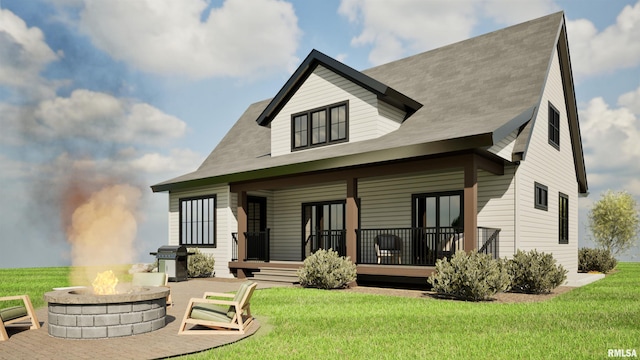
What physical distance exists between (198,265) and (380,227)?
7.04 m

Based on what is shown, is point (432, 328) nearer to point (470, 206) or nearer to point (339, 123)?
point (470, 206)

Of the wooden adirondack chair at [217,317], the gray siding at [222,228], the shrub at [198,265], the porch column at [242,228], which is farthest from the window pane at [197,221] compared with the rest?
the wooden adirondack chair at [217,317]

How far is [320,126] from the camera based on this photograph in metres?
18.5

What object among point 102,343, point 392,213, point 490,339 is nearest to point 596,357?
point 490,339

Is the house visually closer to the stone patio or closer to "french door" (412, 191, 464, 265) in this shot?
"french door" (412, 191, 464, 265)

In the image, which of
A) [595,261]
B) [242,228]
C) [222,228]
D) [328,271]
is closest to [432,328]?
[328,271]

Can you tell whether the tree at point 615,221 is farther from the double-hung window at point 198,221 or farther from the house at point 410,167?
the double-hung window at point 198,221

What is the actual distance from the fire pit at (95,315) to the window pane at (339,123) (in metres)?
10.9

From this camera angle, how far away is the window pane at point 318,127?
18.3 m

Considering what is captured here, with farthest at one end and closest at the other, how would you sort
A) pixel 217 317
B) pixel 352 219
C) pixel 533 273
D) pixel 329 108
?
pixel 329 108 < pixel 352 219 < pixel 533 273 < pixel 217 317

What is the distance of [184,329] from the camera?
8.22 meters

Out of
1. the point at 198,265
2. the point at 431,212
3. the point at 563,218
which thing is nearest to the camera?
the point at 431,212

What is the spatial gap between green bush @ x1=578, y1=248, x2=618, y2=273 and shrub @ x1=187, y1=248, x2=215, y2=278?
16.4 metres

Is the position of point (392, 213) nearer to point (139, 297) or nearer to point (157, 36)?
point (157, 36)
